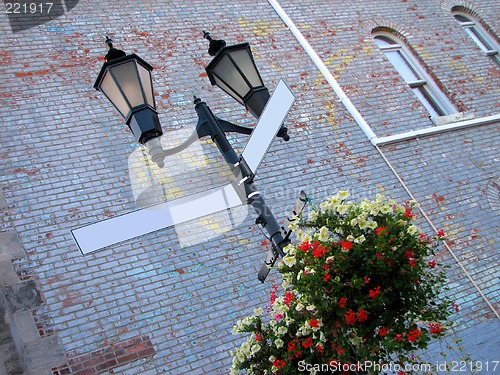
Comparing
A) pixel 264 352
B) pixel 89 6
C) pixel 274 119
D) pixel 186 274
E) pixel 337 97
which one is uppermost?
pixel 89 6

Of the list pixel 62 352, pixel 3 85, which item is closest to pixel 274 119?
pixel 62 352

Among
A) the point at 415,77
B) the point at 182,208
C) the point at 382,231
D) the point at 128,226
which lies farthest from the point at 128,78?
the point at 415,77

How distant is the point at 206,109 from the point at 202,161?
3.69m

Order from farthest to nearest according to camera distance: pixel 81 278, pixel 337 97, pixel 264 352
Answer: pixel 337 97 < pixel 81 278 < pixel 264 352

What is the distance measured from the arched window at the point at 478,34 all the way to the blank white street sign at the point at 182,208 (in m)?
8.99

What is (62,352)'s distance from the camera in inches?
236

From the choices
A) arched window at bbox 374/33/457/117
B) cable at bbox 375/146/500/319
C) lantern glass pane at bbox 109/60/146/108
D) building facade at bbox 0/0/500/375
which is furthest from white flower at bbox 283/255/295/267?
arched window at bbox 374/33/457/117

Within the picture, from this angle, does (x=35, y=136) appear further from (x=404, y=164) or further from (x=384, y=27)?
(x=384, y=27)

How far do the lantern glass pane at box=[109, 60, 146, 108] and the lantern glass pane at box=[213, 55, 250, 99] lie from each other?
0.59 metres

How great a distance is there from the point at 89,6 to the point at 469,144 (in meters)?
6.26

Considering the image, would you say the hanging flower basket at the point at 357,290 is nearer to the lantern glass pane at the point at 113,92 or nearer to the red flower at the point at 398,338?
the red flower at the point at 398,338

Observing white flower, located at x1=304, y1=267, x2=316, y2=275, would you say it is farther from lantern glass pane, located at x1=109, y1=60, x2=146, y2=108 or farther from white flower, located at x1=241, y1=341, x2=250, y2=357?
lantern glass pane, located at x1=109, y1=60, x2=146, y2=108

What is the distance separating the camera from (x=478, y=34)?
38.2 feet

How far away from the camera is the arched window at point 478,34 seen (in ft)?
37.5
